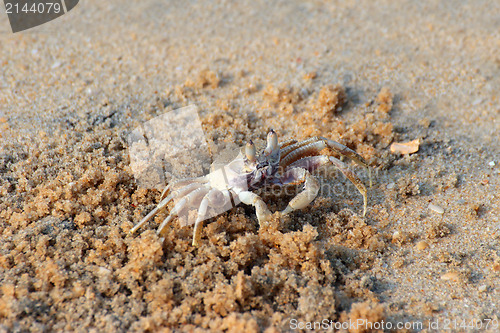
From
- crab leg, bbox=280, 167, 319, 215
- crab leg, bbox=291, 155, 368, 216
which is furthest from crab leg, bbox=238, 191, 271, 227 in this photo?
crab leg, bbox=291, 155, 368, 216

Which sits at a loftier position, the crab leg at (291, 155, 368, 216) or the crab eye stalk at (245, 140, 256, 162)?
the crab eye stalk at (245, 140, 256, 162)

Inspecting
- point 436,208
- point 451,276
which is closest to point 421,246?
point 451,276

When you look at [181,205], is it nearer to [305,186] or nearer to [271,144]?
[271,144]

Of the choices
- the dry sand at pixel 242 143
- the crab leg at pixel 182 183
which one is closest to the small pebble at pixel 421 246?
the dry sand at pixel 242 143

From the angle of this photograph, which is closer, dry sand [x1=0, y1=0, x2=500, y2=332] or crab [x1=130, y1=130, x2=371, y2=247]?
dry sand [x1=0, y1=0, x2=500, y2=332]

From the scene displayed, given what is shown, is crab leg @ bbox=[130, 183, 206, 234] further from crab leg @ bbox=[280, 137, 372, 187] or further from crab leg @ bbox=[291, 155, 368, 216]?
crab leg @ bbox=[291, 155, 368, 216]

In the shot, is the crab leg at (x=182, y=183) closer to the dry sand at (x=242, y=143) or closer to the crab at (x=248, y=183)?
the crab at (x=248, y=183)

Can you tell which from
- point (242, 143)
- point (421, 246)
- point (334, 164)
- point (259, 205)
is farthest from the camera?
point (242, 143)

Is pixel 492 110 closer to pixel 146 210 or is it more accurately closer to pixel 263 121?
pixel 263 121
